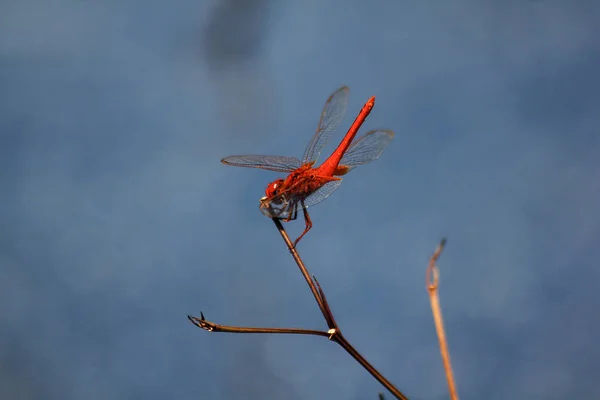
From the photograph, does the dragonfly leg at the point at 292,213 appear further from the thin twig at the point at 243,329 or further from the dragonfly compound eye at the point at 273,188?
the thin twig at the point at 243,329

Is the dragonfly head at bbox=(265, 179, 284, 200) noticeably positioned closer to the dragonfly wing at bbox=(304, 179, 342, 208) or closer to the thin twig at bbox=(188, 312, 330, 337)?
the dragonfly wing at bbox=(304, 179, 342, 208)

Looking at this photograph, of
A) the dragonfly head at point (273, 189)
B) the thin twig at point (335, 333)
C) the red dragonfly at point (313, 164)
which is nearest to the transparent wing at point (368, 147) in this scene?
the red dragonfly at point (313, 164)

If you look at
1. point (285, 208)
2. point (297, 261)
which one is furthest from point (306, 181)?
point (297, 261)

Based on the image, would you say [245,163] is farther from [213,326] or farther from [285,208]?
[213,326]

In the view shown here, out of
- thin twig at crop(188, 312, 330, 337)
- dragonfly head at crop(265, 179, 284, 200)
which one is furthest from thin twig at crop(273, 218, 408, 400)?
dragonfly head at crop(265, 179, 284, 200)

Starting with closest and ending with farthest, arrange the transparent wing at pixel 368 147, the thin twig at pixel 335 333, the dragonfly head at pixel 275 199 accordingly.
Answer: the thin twig at pixel 335 333, the dragonfly head at pixel 275 199, the transparent wing at pixel 368 147
